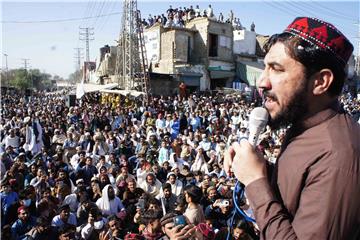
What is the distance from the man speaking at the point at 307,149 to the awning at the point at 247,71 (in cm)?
2593

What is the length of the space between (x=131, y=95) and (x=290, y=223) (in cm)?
1965

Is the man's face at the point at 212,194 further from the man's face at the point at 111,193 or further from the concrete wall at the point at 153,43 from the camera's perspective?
the concrete wall at the point at 153,43

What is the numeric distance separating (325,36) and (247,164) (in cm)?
48

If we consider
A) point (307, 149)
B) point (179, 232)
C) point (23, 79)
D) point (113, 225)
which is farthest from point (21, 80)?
point (307, 149)

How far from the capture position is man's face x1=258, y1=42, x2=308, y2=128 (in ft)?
3.92

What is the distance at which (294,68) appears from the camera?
1198mm

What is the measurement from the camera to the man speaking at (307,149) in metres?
1.00

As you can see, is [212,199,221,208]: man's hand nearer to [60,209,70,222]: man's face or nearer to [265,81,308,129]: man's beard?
[60,209,70,222]: man's face

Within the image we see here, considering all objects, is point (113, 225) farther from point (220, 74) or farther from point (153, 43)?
point (153, 43)

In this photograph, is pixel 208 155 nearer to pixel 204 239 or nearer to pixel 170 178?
pixel 170 178

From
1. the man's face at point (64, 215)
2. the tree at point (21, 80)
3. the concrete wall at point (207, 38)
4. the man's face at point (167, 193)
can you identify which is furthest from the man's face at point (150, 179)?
the tree at point (21, 80)

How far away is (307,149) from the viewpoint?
1.12 m

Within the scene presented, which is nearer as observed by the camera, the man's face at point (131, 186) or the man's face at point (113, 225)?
the man's face at point (113, 225)

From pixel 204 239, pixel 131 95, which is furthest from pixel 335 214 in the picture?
pixel 131 95
